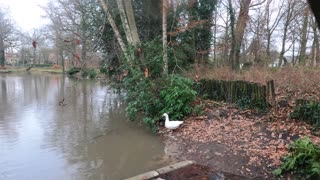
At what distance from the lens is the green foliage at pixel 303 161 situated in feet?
13.2

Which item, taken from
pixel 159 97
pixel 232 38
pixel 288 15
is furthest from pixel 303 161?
pixel 288 15

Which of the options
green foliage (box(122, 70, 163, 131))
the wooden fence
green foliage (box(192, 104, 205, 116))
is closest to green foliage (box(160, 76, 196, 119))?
green foliage (box(192, 104, 205, 116))

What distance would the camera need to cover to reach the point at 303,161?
13.8 feet

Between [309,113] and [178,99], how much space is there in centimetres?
347

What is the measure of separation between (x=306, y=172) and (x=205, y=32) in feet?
32.7

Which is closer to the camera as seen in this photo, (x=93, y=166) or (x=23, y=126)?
(x=93, y=166)

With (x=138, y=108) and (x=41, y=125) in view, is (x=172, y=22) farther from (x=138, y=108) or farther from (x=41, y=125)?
(x=41, y=125)

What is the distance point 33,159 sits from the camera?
5695 millimetres

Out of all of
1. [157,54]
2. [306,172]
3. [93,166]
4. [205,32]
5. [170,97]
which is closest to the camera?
[306,172]

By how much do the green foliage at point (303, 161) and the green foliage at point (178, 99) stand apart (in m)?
3.82

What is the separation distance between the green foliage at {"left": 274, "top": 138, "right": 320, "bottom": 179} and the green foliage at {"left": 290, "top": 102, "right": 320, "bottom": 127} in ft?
5.76

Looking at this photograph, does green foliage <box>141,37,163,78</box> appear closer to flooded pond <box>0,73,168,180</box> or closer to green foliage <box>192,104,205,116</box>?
flooded pond <box>0,73,168,180</box>

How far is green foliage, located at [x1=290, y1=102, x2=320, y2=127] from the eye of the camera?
5.95m

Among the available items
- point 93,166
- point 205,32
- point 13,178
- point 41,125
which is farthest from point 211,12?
point 13,178
